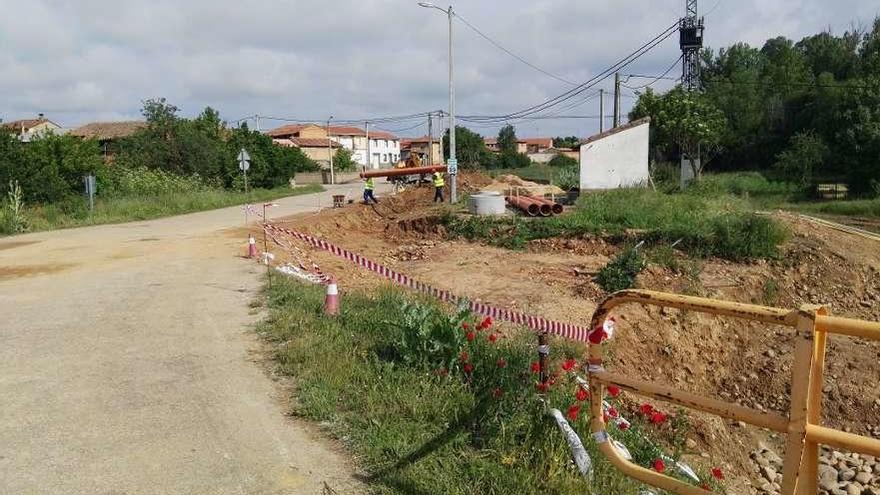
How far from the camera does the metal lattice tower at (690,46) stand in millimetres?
45812

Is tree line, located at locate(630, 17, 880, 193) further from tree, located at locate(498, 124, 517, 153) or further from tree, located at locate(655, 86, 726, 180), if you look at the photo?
tree, located at locate(498, 124, 517, 153)

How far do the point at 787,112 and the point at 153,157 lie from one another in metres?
49.8

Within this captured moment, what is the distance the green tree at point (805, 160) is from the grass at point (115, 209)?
112 feet

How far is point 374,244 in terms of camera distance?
2136 cm

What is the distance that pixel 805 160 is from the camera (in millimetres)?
41656

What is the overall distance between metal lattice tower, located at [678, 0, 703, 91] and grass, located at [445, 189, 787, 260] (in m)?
27.6

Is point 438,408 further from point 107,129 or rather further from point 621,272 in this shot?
point 107,129

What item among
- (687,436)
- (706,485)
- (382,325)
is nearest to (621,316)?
(687,436)

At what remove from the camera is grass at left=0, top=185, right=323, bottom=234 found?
2319 centimetres

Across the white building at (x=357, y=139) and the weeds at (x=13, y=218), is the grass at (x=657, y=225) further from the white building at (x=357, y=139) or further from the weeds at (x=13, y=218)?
the white building at (x=357, y=139)

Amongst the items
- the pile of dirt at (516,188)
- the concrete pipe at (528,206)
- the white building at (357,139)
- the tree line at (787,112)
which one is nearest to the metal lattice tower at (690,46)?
the tree line at (787,112)

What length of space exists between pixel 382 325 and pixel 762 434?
5.46m

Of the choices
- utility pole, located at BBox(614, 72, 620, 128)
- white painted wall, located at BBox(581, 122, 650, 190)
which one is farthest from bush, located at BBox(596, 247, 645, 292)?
utility pole, located at BBox(614, 72, 620, 128)

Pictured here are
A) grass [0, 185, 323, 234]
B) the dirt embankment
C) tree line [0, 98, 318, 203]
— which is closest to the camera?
the dirt embankment
